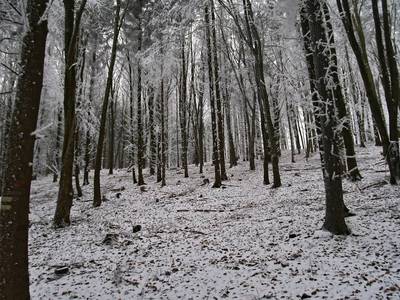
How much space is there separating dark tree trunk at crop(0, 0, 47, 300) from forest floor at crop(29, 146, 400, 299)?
1.47 metres

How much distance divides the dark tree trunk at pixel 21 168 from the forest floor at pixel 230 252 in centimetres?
147

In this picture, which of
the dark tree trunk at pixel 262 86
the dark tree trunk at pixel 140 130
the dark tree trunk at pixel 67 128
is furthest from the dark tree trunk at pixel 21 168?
the dark tree trunk at pixel 140 130

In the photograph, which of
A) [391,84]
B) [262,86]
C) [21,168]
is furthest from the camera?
→ [262,86]

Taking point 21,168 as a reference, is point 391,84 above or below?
above

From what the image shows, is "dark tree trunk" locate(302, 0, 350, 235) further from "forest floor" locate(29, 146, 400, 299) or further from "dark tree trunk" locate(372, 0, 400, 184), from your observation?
"dark tree trunk" locate(372, 0, 400, 184)

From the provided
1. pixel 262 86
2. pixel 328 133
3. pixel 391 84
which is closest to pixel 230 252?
pixel 328 133

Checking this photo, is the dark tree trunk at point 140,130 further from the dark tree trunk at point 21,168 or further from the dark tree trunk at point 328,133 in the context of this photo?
the dark tree trunk at point 21,168

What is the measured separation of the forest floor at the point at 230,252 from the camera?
171 inches

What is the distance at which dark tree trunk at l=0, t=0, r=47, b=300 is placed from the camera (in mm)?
3410

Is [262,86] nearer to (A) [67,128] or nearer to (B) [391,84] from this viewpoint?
(B) [391,84]

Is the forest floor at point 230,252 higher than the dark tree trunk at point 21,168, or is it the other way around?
the dark tree trunk at point 21,168

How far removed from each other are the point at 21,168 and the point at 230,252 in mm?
4293

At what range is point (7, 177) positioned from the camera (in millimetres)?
3494

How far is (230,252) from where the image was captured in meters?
5.95
